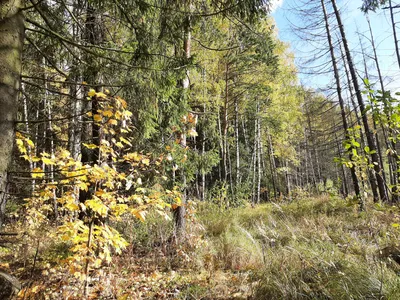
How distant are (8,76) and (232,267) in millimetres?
3792

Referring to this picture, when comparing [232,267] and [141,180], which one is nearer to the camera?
[232,267]

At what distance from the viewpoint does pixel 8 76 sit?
1.38 metres

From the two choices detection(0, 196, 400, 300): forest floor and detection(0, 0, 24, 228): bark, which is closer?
detection(0, 0, 24, 228): bark

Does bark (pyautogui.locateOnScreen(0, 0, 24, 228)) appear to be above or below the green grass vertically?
above

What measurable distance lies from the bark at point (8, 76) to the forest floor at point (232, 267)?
1.25 m

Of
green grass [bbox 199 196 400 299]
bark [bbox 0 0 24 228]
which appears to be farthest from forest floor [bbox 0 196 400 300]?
bark [bbox 0 0 24 228]

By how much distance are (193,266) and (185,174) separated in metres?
2.03

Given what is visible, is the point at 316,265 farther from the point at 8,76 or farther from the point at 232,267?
the point at 8,76

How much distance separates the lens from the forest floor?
2.41 meters

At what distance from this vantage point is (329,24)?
8914mm

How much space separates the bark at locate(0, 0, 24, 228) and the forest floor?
125cm

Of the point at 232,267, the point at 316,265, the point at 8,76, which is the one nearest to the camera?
the point at 8,76

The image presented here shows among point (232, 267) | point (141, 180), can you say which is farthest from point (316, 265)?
point (141, 180)

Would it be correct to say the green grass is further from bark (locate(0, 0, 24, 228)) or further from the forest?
bark (locate(0, 0, 24, 228))
